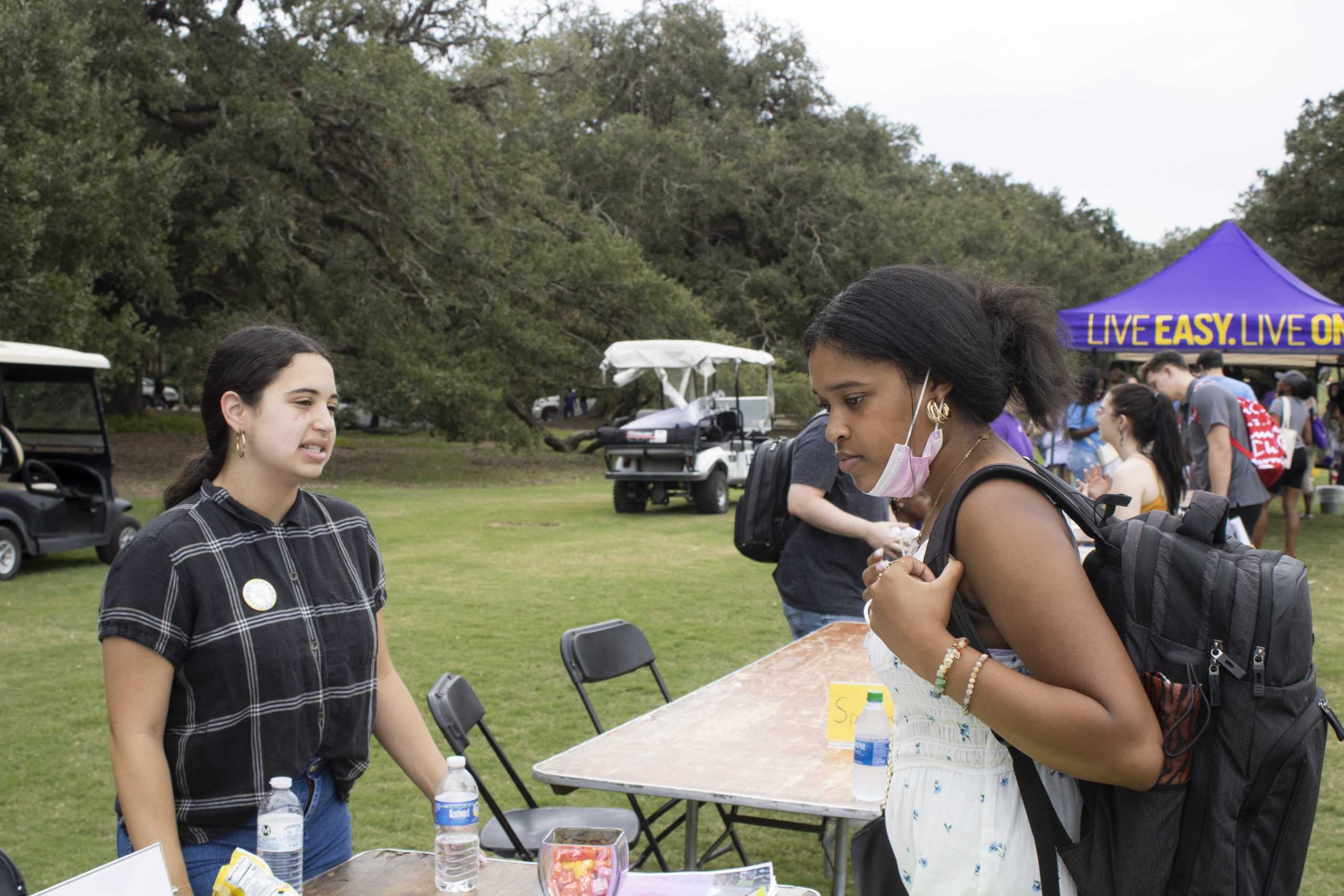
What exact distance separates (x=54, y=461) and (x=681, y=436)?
28.4ft

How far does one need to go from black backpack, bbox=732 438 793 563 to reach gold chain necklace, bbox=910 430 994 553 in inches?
111

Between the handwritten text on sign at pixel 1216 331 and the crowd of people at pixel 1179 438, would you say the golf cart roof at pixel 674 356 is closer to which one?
the crowd of people at pixel 1179 438

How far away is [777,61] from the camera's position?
35.4 metres

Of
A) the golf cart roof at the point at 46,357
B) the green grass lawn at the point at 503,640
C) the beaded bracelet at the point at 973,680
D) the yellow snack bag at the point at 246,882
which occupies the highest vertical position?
the golf cart roof at the point at 46,357

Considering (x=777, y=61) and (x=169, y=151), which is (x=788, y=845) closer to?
(x=169, y=151)

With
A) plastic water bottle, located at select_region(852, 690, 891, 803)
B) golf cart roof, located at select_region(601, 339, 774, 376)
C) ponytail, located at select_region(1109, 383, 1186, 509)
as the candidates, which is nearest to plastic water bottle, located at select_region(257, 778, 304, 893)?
plastic water bottle, located at select_region(852, 690, 891, 803)

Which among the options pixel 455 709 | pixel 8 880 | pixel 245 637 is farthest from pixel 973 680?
pixel 455 709

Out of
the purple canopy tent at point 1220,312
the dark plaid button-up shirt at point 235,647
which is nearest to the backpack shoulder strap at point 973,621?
the dark plaid button-up shirt at point 235,647

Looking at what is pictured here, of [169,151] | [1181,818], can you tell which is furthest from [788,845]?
[169,151]

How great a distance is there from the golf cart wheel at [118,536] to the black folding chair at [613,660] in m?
8.87

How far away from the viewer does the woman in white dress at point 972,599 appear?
1.56 metres

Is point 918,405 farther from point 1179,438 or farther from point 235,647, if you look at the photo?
point 1179,438

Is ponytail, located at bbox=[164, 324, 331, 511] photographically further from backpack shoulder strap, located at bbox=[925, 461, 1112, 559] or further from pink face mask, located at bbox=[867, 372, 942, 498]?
backpack shoulder strap, located at bbox=[925, 461, 1112, 559]

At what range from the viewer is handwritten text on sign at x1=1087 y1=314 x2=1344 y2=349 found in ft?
38.3
